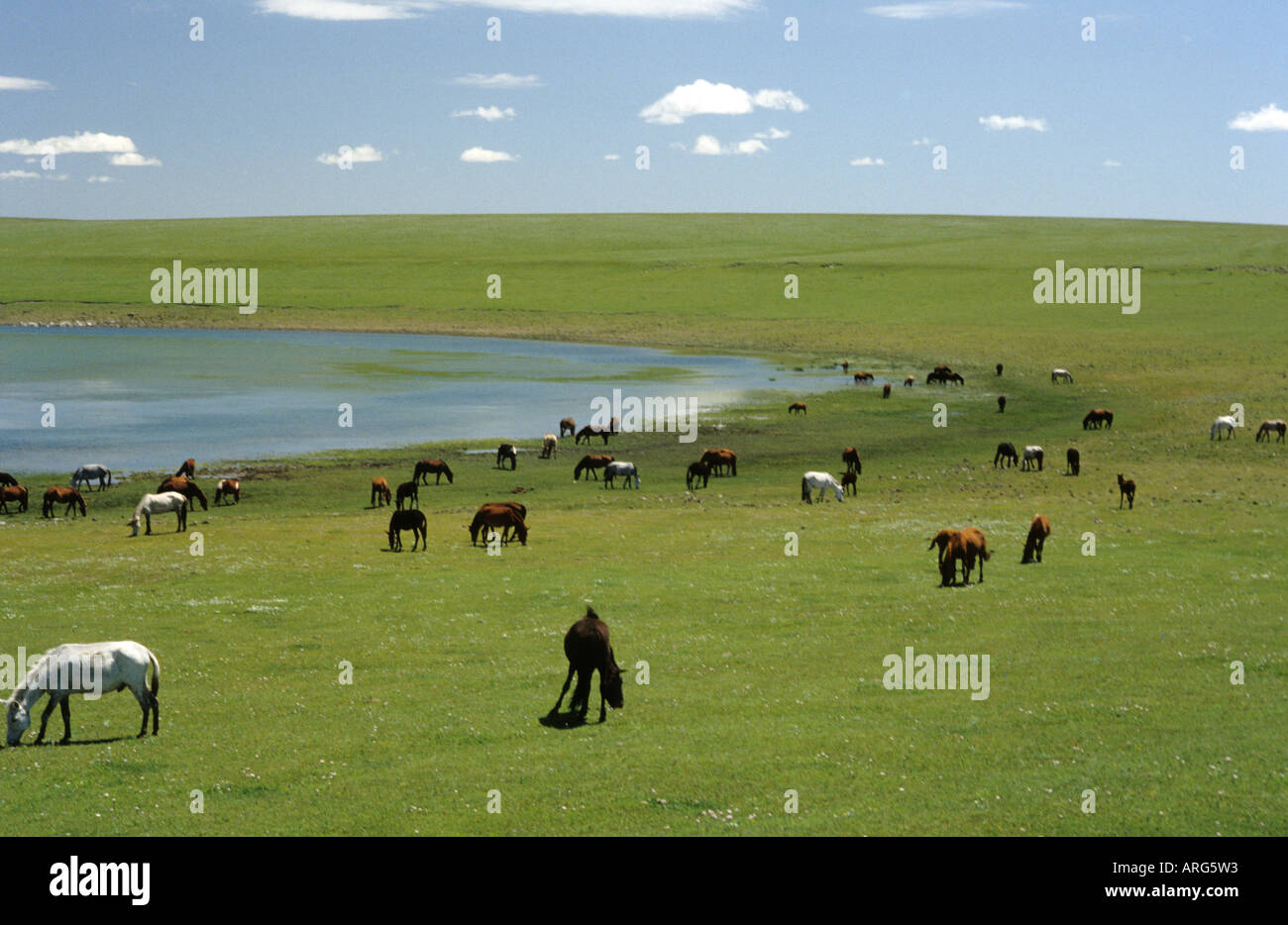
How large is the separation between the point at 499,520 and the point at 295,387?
4818cm

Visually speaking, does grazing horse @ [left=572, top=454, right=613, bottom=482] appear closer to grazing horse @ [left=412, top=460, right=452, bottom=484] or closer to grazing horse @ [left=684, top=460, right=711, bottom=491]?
grazing horse @ [left=684, top=460, right=711, bottom=491]

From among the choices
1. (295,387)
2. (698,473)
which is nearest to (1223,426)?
(698,473)

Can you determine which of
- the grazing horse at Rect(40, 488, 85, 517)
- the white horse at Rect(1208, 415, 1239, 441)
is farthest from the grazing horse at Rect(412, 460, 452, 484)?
the white horse at Rect(1208, 415, 1239, 441)

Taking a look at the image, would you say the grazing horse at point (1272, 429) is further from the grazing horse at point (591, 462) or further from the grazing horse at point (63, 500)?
the grazing horse at point (63, 500)

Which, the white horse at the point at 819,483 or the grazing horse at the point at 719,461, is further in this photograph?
the grazing horse at the point at 719,461

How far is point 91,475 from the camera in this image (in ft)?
155

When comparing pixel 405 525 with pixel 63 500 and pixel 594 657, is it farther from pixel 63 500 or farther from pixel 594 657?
pixel 594 657

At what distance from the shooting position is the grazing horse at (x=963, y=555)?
2827 cm

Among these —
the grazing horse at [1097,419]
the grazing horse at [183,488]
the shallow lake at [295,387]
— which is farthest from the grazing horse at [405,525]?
the grazing horse at [1097,419]

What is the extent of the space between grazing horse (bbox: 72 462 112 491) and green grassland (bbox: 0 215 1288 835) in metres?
1.56

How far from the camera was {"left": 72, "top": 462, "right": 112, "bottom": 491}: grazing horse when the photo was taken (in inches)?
1834

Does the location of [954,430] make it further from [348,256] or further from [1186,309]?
[348,256]

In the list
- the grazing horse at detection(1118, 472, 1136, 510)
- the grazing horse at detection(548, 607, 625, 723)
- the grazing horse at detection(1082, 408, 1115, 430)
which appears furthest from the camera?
the grazing horse at detection(1082, 408, 1115, 430)

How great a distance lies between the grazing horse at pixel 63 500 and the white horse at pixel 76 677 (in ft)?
89.6
